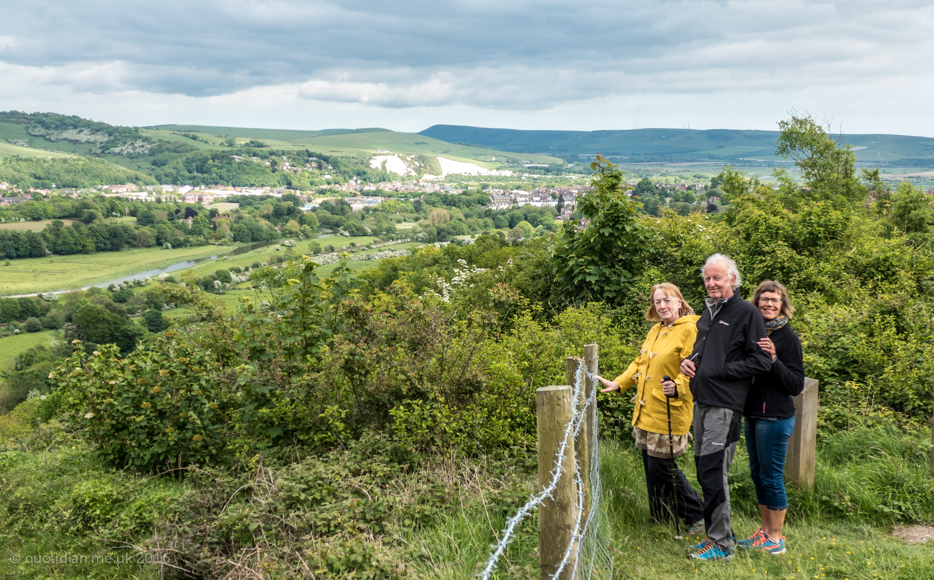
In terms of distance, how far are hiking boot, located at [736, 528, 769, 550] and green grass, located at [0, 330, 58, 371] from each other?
64.9 m

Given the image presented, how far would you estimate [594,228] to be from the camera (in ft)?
36.3

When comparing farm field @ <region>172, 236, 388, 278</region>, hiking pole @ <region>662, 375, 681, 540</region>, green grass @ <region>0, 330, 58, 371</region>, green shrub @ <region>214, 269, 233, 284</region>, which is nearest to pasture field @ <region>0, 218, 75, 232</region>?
farm field @ <region>172, 236, 388, 278</region>

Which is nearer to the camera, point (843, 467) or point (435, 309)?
point (843, 467)

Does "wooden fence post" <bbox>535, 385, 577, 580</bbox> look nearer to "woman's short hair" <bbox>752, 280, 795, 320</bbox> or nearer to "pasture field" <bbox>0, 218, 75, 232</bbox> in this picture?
"woman's short hair" <bbox>752, 280, 795, 320</bbox>

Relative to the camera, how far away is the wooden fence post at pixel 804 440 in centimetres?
446

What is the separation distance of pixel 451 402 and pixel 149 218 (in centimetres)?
15171

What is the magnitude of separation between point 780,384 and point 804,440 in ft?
3.64

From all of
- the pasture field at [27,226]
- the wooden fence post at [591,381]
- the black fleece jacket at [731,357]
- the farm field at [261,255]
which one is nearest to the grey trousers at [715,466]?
the black fleece jacket at [731,357]

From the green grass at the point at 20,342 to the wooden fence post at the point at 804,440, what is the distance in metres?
65.0

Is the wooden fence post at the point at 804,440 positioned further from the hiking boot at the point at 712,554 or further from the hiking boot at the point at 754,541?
the hiking boot at the point at 712,554

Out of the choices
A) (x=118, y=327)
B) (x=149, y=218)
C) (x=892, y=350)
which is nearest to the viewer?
(x=892, y=350)

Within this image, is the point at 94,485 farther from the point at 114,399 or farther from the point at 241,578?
the point at 241,578

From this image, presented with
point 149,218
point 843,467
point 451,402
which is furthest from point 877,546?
point 149,218

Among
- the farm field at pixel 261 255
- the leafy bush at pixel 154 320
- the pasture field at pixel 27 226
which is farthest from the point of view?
the pasture field at pixel 27 226
